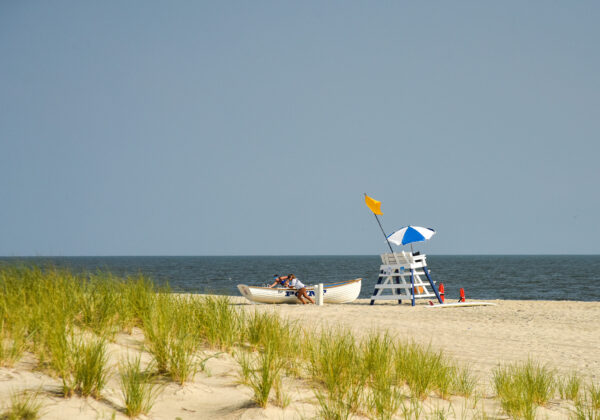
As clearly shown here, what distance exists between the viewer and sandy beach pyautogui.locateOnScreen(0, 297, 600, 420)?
413cm

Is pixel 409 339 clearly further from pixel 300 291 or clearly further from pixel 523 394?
pixel 300 291

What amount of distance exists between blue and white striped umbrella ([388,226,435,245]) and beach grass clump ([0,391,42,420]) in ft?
55.9

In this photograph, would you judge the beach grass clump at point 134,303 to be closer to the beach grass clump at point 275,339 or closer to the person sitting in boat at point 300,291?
the beach grass clump at point 275,339

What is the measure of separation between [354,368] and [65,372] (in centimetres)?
253

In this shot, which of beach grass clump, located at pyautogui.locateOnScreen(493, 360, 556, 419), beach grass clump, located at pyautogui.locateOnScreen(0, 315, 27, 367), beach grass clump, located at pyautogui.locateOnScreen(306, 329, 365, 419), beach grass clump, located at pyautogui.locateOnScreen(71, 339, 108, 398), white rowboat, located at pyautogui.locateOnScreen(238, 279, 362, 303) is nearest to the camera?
beach grass clump, located at pyautogui.locateOnScreen(71, 339, 108, 398)

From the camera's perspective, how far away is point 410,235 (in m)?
20.0

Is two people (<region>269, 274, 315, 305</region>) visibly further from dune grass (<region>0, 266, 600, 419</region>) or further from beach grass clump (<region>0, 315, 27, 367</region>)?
beach grass clump (<region>0, 315, 27, 367</region>)

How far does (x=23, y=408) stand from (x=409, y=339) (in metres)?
8.48

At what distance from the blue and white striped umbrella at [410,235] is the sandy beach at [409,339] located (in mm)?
2706

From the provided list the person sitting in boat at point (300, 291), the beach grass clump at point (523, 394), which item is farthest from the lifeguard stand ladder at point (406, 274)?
the beach grass clump at point (523, 394)

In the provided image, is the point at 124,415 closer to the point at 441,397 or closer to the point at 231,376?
the point at 231,376

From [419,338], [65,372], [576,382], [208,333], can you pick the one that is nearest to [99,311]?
[208,333]

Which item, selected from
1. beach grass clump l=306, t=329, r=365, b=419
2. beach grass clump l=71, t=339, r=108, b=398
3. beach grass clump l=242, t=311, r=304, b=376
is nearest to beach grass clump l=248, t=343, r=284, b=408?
beach grass clump l=306, t=329, r=365, b=419

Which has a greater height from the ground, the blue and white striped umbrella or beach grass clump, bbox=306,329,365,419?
the blue and white striped umbrella
